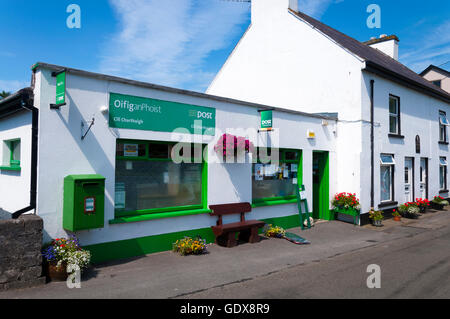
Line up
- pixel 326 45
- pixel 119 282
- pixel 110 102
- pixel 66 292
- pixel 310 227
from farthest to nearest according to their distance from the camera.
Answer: pixel 326 45, pixel 310 227, pixel 110 102, pixel 119 282, pixel 66 292

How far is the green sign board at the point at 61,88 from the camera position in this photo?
19.4 ft

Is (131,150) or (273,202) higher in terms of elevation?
(131,150)

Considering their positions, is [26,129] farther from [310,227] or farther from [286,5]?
[286,5]

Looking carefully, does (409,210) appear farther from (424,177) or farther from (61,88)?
(61,88)

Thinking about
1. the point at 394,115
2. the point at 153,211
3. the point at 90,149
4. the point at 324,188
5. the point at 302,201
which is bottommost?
the point at 302,201

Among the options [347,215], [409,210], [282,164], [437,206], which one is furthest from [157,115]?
[437,206]

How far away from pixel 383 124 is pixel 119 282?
1130 cm

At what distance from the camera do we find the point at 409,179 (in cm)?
1504

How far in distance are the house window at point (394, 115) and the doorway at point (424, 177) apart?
11.0ft

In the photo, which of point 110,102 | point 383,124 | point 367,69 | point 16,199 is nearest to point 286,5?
point 367,69

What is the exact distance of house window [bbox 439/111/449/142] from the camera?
17.7 metres

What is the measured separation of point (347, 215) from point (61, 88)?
1004cm

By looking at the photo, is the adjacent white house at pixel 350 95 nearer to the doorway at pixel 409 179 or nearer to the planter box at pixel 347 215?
the doorway at pixel 409 179

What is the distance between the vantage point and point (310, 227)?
10.9 meters
